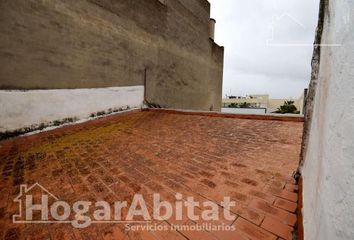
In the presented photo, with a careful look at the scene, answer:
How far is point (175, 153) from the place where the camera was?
10.8 ft

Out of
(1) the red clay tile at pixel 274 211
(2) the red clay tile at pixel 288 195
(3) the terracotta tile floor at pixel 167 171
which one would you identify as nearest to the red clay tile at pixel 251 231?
(3) the terracotta tile floor at pixel 167 171

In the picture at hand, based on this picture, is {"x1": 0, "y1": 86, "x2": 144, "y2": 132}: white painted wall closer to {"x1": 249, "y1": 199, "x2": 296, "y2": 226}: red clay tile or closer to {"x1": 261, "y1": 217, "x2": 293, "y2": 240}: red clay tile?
{"x1": 249, "y1": 199, "x2": 296, "y2": 226}: red clay tile

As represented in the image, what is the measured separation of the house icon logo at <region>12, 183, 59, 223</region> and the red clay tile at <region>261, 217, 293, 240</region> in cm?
188

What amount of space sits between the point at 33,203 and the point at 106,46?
5.88m

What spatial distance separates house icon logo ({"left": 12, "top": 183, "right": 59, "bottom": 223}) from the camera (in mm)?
1865

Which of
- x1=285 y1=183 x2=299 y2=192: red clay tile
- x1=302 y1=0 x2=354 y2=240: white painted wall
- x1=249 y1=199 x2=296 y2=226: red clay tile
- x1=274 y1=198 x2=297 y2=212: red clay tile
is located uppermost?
x1=302 y1=0 x2=354 y2=240: white painted wall

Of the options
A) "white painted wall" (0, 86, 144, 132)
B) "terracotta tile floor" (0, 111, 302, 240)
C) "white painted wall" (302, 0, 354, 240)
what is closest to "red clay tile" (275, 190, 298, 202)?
"terracotta tile floor" (0, 111, 302, 240)

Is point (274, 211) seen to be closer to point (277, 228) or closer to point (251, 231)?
point (277, 228)

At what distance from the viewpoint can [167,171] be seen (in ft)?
8.54

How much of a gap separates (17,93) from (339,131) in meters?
5.78

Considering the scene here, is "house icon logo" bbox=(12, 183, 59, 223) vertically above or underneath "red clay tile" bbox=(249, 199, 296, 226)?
underneath

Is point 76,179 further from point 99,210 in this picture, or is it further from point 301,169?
point 301,169

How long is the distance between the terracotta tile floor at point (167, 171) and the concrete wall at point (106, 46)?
1.85 meters

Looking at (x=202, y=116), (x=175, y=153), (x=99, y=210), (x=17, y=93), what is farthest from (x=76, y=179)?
(x=202, y=116)
